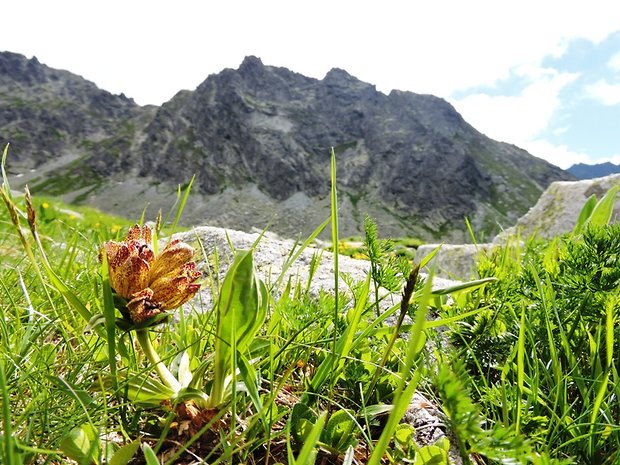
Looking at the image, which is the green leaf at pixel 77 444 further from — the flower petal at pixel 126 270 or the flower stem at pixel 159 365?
the flower petal at pixel 126 270

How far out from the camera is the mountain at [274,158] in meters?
125

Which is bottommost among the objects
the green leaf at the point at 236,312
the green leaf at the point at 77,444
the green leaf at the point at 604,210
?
the green leaf at the point at 77,444

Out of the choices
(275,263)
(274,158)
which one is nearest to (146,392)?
(275,263)

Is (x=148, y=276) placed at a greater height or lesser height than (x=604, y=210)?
lesser

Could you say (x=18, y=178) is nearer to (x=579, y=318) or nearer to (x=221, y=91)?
(x=221, y=91)

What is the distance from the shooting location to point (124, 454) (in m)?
1.01

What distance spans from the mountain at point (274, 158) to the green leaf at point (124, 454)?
369 feet

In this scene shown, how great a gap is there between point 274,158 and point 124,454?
13684 centimetres

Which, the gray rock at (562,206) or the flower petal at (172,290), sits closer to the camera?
the flower petal at (172,290)

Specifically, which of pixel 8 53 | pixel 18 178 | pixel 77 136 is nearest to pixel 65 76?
pixel 8 53

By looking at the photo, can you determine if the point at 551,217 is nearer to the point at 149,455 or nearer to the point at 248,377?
the point at 248,377

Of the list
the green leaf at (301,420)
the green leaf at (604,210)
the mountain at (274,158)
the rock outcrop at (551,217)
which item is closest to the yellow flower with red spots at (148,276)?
the green leaf at (301,420)

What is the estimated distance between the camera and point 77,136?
510 ft

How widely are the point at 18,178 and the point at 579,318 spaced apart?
167983 mm
